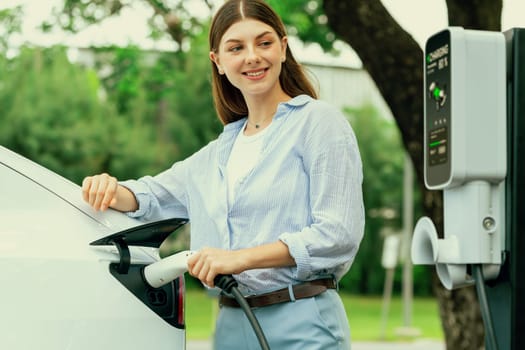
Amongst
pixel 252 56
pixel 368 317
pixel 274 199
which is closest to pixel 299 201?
pixel 274 199

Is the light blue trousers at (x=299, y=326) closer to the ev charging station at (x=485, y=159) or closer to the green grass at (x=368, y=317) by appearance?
the ev charging station at (x=485, y=159)

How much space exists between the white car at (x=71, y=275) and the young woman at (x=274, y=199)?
11 centimetres

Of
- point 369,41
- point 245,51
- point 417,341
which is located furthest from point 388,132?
point 245,51

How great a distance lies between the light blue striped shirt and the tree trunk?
9.49 ft

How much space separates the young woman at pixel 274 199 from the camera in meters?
2.08

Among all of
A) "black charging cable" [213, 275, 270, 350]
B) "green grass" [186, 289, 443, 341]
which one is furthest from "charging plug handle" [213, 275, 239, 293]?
"green grass" [186, 289, 443, 341]

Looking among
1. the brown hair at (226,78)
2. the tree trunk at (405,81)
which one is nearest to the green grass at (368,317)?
the tree trunk at (405,81)

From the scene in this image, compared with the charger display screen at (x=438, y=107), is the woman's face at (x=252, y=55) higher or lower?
higher

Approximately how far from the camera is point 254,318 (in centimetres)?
200

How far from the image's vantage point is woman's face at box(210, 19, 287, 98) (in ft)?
7.34

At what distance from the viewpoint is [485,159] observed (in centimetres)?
189

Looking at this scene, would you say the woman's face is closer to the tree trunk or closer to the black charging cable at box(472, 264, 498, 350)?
the black charging cable at box(472, 264, 498, 350)

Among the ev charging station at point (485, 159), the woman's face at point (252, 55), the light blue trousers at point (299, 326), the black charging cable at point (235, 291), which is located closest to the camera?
the ev charging station at point (485, 159)

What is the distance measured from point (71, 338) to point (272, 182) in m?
0.59
